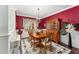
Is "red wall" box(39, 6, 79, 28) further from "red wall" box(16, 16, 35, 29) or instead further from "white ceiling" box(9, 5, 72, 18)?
"red wall" box(16, 16, 35, 29)

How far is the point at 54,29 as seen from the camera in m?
1.69

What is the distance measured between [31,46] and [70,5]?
2.34 ft

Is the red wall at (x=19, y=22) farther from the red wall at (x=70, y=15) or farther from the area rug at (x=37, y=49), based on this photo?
the red wall at (x=70, y=15)

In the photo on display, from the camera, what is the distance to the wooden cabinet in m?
1.68

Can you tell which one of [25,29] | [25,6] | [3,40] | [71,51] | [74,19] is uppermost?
[25,6]

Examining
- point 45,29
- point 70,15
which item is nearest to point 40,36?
point 45,29

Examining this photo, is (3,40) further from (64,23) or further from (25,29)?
(64,23)

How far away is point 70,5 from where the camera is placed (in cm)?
164

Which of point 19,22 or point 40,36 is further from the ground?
point 19,22

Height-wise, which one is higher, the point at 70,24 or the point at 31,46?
the point at 70,24

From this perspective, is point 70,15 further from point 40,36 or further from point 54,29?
point 40,36

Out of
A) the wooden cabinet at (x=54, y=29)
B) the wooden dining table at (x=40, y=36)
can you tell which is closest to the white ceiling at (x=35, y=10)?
the wooden cabinet at (x=54, y=29)

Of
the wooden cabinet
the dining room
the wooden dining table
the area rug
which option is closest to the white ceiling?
the dining room

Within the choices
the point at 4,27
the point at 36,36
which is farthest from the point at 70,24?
the point at 4,27
